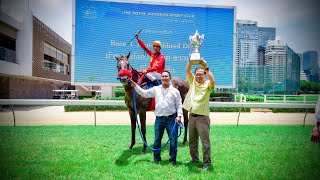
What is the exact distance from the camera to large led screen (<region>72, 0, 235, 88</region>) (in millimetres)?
15531

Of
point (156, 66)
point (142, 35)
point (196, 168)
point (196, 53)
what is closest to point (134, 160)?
point (196, 168)

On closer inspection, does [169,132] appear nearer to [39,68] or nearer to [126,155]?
[126,155]

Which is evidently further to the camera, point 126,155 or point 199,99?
point 126,155

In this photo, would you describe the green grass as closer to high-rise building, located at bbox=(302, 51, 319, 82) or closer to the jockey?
high-rise building, located at bbox=(302, 51, 319, 82)

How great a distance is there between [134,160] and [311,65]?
3.19 meters

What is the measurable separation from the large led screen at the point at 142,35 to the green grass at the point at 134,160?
9.36 metres

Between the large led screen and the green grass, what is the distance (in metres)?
9.36

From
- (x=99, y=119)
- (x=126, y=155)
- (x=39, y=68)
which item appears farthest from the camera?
(x=39, y=68)

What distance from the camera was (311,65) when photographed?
3.02 meters

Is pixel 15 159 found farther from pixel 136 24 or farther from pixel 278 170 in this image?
pixel 136 24

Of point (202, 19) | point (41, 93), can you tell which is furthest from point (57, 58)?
point (202, 19)

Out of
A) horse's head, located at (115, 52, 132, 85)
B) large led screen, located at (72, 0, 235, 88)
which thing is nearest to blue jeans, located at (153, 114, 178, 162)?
horse's head, located at (115, 52, 132, 85)

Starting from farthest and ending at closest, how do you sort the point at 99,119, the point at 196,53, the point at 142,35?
the point at 142,35
the point at 99,119
the point at 196,53

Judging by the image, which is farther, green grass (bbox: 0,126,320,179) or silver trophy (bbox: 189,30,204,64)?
silver trophy (bbox: 189,30,204,64)
